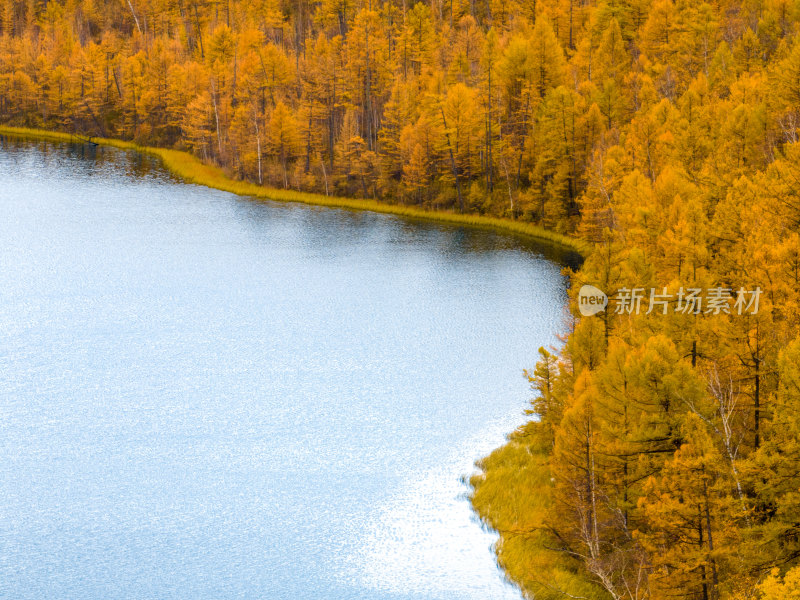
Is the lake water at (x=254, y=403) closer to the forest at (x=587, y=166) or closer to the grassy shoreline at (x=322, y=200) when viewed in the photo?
the grassy shoreline at (x=322, y=200)

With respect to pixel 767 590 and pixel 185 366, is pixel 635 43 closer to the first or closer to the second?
pixel 185 366

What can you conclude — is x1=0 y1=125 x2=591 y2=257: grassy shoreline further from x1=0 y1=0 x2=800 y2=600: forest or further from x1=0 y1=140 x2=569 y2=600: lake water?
x1=0 y1=140 x2=569 y2=600: lake water

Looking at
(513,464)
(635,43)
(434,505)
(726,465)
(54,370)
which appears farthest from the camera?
(635,43)

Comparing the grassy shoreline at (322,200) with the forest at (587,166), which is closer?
the forest at (587,166)

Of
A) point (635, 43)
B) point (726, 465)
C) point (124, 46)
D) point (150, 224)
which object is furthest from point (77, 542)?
point (124, 46)

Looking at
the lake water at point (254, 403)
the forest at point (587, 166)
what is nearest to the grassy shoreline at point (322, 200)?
the forest at point (587, 166)

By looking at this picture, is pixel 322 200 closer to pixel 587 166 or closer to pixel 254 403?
pixel 587 166
